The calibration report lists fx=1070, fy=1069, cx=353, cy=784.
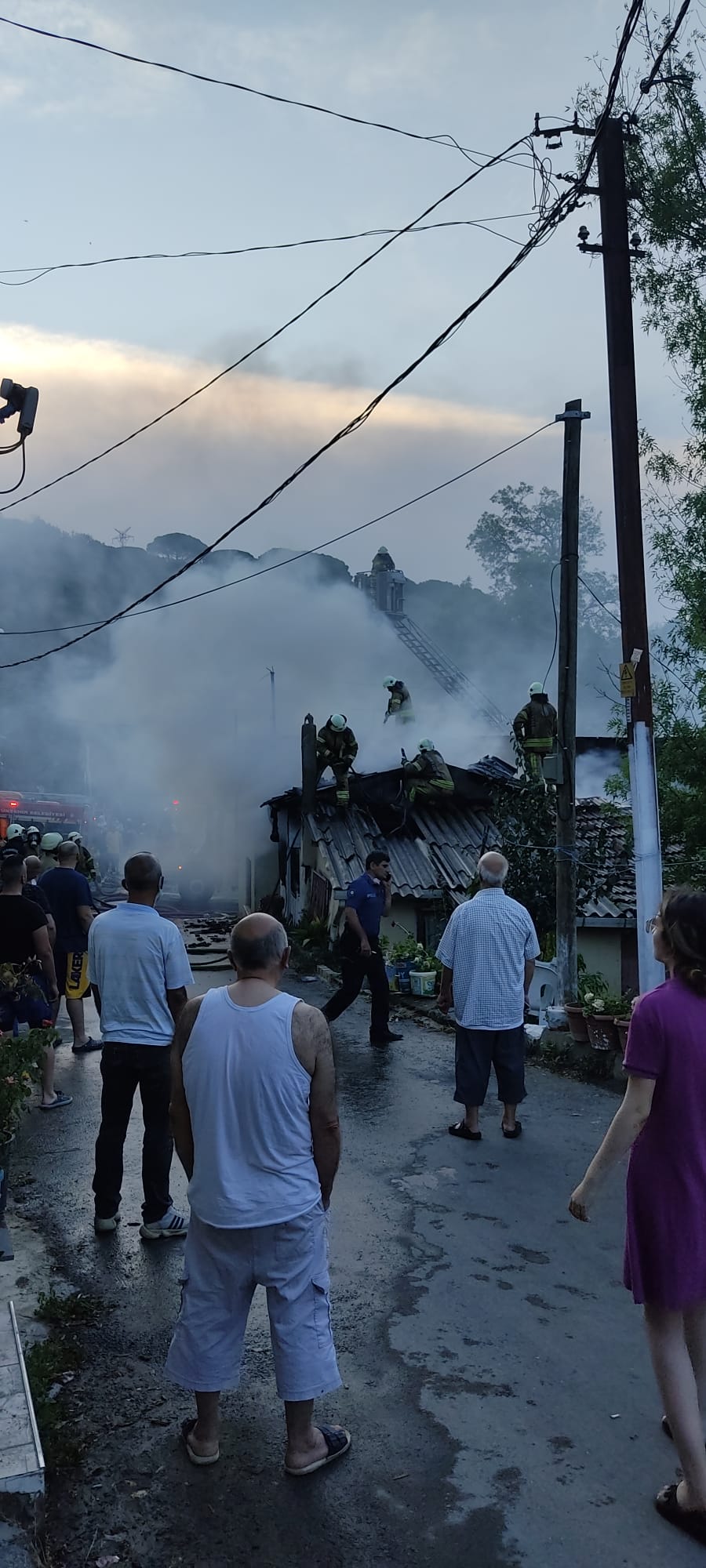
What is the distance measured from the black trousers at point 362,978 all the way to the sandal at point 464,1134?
9.41 ft

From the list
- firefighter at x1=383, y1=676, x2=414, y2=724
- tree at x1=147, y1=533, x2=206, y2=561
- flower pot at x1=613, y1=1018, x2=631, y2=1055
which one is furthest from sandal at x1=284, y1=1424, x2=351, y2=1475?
tree at x1=147, y1=533, x2=206, y2=561

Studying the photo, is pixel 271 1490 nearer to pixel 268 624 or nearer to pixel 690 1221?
pixel 690 1221

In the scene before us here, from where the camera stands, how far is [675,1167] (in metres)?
A: 2.99

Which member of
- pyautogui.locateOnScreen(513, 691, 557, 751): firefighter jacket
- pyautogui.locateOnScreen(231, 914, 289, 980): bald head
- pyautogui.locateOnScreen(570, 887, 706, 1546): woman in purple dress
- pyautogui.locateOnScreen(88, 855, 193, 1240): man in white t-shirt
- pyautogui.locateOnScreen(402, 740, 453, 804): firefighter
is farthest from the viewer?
pyautogui.locateOnScreen(402, 740, 453, 804): firefighter

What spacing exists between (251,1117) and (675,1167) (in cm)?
121

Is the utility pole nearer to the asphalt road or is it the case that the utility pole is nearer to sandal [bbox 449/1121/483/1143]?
sandal [bbox 449/1121/483/1143]

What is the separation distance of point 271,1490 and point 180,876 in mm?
27589

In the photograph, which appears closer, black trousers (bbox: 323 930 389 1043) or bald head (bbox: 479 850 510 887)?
bald head (bbox: 479 850 510 887)

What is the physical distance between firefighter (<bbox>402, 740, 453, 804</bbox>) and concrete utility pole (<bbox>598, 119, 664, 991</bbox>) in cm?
986

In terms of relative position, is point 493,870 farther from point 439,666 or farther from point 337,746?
point 439,666

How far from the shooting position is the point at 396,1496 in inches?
125

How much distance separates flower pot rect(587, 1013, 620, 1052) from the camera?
8633 millimetres

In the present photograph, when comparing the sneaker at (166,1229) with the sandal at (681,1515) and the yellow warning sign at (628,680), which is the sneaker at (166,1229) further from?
the yellow warning sign at (628,680)

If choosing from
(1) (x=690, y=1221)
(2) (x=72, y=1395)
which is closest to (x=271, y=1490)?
(2) (x=72, y=1395)
